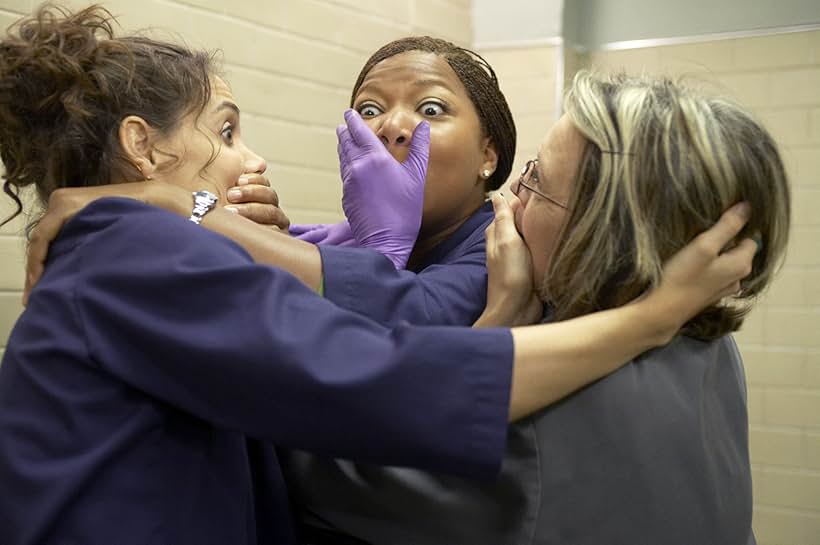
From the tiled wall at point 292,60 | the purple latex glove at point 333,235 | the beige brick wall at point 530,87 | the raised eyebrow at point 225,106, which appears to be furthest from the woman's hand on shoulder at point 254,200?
the beige brick wall at point 530,87

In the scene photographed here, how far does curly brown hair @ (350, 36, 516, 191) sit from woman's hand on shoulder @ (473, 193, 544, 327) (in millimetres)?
372

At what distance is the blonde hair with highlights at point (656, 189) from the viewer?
1182 millimetres

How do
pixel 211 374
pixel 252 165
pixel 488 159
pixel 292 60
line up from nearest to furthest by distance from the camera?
pixel 211 374
pixel 252 165
pixel 488 159
pixel 292 60

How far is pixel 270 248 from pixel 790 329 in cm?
250

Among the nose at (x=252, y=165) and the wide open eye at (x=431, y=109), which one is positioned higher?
the wide open eye at (x=431, y=109)

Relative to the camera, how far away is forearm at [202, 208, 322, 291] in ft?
4.30

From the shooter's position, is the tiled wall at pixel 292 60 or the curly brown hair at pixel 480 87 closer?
the curly brown hair at pixel 480 87

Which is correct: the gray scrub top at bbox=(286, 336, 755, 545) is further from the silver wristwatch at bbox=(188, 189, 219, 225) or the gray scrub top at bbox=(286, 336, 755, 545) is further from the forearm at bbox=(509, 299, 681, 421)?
the silver wristwatch at bbox=(188, 189, 219, 225)

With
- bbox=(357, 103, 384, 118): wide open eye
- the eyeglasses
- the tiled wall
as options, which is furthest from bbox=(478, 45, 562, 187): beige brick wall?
the eyeglasses

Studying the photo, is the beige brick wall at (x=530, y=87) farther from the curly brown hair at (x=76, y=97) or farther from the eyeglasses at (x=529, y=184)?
the curly brown hair at (x=76, y=97)

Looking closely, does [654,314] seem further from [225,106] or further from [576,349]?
[225,106]

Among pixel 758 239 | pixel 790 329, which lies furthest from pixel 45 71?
pixel 790 329

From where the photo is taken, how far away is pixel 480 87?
177cm

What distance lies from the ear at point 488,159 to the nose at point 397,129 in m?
0.17
